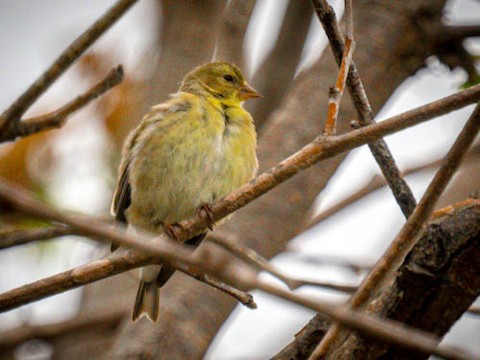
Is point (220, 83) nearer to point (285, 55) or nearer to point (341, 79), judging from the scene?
point (285, 55)

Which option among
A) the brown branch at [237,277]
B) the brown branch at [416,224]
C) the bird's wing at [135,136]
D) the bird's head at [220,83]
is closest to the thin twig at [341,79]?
the brown branch at [416,224]

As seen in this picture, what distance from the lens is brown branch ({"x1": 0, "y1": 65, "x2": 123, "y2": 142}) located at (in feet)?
7.79

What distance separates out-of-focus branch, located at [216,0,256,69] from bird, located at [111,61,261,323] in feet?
2.33

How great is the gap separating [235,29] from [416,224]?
296cm

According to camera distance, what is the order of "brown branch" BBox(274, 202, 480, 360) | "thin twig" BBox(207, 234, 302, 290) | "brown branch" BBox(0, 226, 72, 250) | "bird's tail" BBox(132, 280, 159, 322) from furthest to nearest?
"bird's tail" BBox(132, 280, 159, 322), "thin twig" BBox(207, 234, 302, 290), "brown branch" BBox(274, 202, 480, 360), "brown branch" BBox(0, 226, 72, 250)

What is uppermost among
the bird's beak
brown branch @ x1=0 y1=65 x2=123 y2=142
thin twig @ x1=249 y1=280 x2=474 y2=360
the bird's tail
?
the bird's beak

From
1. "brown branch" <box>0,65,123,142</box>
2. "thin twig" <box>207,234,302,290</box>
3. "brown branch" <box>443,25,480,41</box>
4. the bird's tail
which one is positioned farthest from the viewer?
"brown branch" <box>443,25,480,41</box>

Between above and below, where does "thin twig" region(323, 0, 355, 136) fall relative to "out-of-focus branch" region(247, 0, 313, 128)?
below

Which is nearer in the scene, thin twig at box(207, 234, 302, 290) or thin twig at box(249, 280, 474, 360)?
thin twig at box(249, 280, 474, 360)

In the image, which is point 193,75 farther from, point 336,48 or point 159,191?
point 336,48

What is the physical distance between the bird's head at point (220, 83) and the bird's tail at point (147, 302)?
1.32 m

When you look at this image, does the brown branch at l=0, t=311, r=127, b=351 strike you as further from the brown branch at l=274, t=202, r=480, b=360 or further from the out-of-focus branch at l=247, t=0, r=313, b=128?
the brown branch at l=274, t=202, r=480, b=360

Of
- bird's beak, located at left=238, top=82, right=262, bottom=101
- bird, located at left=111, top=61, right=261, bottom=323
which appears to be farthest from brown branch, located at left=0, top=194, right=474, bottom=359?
bird's beak, located at left=238, top=82, right=262, bottom=101

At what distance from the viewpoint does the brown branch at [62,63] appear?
2346 mm
